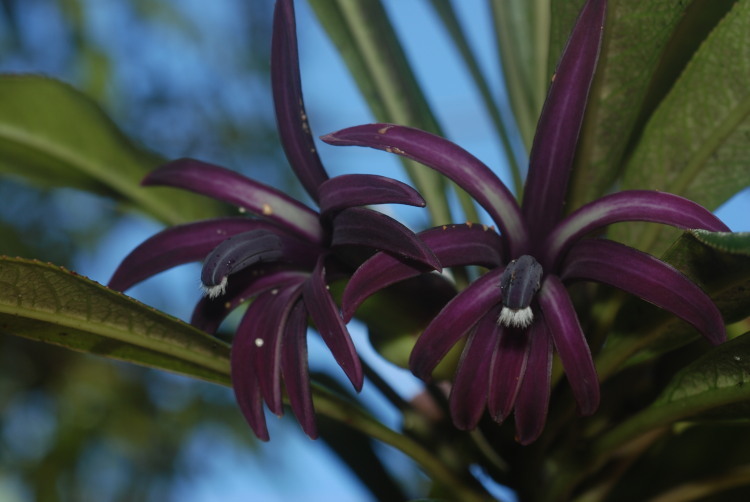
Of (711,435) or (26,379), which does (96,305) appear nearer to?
(711,435)

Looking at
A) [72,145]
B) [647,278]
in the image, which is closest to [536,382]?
[647,278]

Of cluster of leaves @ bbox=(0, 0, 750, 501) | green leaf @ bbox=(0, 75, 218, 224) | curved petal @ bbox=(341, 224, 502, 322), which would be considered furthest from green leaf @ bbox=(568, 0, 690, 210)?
green leaf @ bbox=(0, 75, 218, 224)

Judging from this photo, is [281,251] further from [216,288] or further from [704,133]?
[704,133]

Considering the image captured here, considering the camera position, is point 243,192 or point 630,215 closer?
point 630,215

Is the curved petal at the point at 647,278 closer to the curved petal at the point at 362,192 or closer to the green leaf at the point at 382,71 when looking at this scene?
the curved petal at the point at 362,192

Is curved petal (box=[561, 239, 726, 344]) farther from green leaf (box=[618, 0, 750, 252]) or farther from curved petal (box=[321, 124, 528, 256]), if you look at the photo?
green leaf (box=[618, 0, 750, 252])
